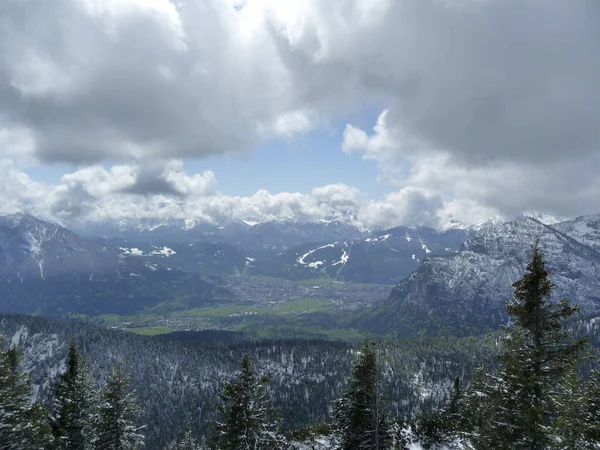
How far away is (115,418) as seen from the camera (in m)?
38.5

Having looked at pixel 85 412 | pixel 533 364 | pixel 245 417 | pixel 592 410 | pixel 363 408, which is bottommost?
pixel 85 412

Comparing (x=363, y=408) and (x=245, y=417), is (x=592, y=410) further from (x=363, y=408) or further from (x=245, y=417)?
(x=245, y=417)

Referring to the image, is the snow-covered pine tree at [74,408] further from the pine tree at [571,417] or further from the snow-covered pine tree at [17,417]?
the pine tree at [571,417]

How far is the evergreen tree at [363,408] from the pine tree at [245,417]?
716cm

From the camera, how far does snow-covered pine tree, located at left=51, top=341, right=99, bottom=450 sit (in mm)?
35844

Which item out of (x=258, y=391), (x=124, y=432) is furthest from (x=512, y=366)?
(x=124, y=432)

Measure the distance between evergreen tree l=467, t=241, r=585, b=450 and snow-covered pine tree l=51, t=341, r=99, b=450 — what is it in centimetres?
3658

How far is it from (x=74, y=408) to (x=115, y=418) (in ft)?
13.8

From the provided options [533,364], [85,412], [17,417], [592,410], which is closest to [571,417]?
[533,364]

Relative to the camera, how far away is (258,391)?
3444 cm

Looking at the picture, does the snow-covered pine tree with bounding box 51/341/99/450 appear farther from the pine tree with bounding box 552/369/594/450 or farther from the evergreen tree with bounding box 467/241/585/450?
the pine tree with bounding box 552/369/594/450

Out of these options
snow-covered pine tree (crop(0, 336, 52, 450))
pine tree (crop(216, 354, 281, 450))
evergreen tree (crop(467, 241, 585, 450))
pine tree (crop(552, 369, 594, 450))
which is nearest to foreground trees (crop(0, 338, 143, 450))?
snow-covered pine tree (crop(0, 336, 52, 450))

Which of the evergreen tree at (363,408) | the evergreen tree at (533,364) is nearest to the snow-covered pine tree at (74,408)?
the evergreen tree at (363,408)

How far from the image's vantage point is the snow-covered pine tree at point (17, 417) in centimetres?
2433
